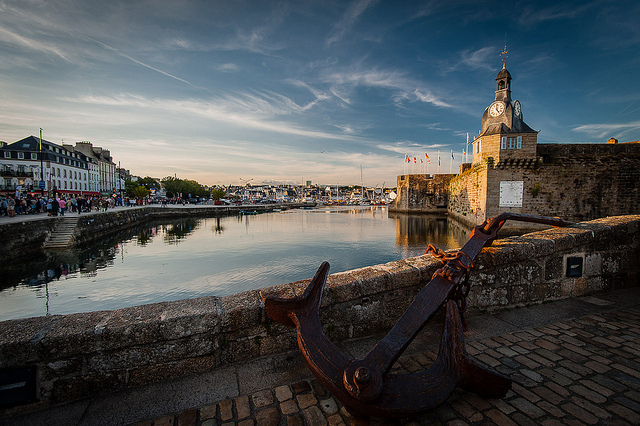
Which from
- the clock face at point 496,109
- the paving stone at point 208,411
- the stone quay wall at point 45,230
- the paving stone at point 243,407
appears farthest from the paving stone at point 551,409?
the clock face at point 496,109

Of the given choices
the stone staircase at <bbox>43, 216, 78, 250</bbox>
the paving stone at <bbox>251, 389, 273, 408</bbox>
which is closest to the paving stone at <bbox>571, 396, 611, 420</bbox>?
the paving stone at <bbox>251, 389, 273, 408</bbox>

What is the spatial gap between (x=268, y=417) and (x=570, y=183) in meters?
27.9

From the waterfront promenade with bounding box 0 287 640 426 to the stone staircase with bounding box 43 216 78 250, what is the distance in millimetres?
20994

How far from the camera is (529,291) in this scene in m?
3.44

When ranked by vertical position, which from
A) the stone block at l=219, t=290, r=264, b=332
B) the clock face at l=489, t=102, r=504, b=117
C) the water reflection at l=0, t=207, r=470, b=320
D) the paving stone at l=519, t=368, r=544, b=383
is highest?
the clock face at l=489, t=102, r=504, b=117

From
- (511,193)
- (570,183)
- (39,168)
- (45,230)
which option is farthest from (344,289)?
(39,168)

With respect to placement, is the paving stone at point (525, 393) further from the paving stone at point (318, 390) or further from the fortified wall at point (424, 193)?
the fortified wall at point (424, 193)

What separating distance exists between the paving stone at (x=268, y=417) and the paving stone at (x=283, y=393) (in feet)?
0.34

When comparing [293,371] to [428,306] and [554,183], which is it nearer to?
[428,306]

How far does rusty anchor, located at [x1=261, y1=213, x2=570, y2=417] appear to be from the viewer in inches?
59.4

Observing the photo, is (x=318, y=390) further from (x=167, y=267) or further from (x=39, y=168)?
(x=39, y=168)

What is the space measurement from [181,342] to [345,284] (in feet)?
4.60

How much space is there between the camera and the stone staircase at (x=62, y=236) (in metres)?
17.3

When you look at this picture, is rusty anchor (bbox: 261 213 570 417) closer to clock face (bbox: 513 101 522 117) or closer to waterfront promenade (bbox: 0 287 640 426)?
waterfront promenade (bbox: 0 287 640 426)
